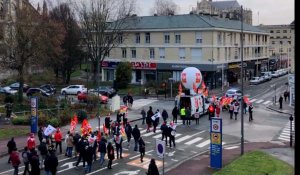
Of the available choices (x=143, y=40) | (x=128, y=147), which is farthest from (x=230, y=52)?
(x=128, y=147)

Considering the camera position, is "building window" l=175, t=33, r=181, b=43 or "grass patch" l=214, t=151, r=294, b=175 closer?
"grass patch" l=214, t=151, r=294, b=175

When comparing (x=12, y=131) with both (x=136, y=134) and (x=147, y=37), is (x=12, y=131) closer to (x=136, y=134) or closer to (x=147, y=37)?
(x=136, y=134)

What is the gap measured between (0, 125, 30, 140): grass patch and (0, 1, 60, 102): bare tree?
10090mm

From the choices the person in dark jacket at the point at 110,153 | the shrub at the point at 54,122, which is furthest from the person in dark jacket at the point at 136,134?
the shrub at the point at 54,122

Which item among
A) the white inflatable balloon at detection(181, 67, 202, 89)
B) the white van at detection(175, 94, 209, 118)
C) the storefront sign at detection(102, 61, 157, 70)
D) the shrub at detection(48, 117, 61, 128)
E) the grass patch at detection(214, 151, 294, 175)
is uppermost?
the storefront sign at detection(102, 61, 157, 70)

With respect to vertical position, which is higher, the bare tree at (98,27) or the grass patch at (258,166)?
the bare tree at (98,27)

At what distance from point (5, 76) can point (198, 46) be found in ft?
91.7

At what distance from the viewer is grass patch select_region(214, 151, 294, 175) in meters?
19.5

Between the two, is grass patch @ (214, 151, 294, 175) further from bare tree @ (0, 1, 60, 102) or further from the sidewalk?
bare tree @ (0, 1, 60, 102)

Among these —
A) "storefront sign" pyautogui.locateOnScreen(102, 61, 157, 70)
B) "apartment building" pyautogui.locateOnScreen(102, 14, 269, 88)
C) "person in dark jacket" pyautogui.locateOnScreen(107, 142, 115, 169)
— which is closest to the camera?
"person in dark jacket" pyautogui.locateOnScreen(107, 142, 115, 169)

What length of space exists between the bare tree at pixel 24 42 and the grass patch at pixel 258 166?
26400 millimetres

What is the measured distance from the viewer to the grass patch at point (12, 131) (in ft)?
98.2

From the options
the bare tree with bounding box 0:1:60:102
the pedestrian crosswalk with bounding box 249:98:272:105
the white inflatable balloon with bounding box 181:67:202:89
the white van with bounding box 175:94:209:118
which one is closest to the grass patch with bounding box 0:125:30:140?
the bare tree with bounding box 0:1:60:102

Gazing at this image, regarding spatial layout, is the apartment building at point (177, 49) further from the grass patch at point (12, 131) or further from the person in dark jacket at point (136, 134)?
the person in dark jacket at point (136, 134)
